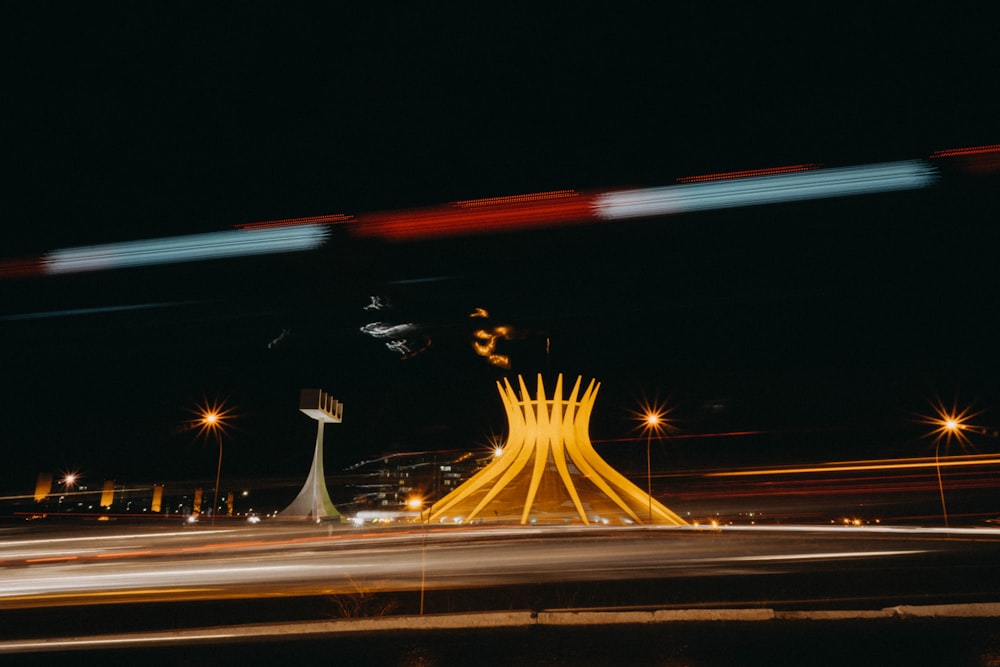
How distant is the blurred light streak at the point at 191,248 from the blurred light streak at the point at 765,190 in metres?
A: 2.21

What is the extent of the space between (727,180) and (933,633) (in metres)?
3.49

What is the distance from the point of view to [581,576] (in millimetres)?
7750

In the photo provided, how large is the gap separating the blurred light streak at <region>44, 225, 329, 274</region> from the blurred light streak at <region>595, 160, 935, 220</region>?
7.26ft

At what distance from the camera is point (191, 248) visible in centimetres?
464

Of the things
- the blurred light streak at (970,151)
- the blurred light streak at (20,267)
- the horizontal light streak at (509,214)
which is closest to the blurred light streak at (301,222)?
the horizontal light streak at (509,214)

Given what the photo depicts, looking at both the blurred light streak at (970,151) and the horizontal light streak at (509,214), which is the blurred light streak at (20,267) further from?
the blurred light streak at (970,151)

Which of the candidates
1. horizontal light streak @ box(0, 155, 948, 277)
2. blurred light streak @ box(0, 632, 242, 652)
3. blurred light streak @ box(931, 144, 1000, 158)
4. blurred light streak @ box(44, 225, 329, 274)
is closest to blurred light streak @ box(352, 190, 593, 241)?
horizontal light streak @ box(0, 155, 948, 277)

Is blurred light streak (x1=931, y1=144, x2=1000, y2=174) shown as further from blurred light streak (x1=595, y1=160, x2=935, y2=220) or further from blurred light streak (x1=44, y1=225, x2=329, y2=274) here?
blurred light streak (x1=44, y1=225, x2=329, y2=274)

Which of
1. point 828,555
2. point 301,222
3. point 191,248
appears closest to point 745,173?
point 301,222

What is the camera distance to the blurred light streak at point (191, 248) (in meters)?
4.62

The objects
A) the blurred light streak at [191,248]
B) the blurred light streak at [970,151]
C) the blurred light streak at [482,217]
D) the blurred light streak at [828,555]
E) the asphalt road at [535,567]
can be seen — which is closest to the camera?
the blurred light streak at [970,151]

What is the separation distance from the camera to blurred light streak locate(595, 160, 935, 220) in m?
4.16

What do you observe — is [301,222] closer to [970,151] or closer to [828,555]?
[970,151]

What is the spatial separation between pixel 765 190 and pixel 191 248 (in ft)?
→ 13.5
